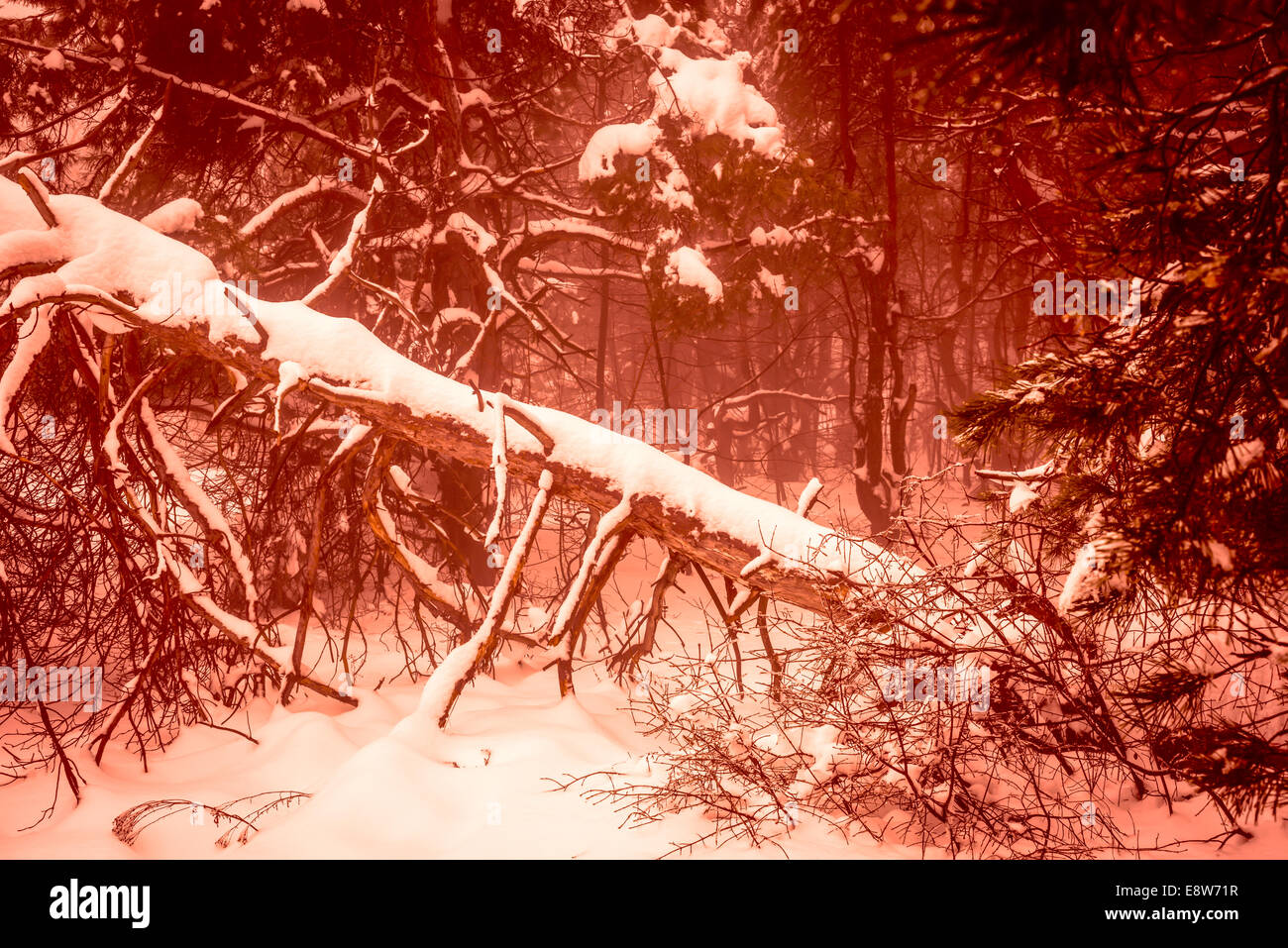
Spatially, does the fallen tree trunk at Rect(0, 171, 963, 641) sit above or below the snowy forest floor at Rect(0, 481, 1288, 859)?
above

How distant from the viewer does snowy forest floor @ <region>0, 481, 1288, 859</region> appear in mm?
3756

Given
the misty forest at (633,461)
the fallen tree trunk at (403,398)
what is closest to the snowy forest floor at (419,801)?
the misty forest at (633,461)

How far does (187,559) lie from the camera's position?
549 centimetres

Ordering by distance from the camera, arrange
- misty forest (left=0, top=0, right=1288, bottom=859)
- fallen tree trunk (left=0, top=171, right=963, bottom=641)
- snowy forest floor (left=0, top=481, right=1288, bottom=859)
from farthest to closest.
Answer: fallen tree trunk (left=0, top=171, right=963, bottom=641)
snowy forest floor (left=0, top=481, right=1288, bottom=859)
misty forest (left=0, top=0, right=1288, bottom=859)

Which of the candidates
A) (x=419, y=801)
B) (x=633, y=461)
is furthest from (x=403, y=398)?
(x=419, y=801)

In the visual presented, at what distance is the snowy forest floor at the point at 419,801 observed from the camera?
376 centimetres

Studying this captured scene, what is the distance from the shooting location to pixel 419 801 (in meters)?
3.96

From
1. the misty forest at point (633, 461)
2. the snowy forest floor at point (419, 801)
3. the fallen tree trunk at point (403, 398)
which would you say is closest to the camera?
the misty forest at point (633, 461)

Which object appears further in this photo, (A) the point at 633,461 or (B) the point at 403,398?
(A) the point at 633,461

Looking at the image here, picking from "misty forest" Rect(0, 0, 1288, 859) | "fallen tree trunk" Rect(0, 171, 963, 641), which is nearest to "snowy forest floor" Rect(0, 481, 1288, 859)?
"misty forest" Rect(0, 0, 1288, 859)

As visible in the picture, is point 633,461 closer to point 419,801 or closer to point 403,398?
point 403,398

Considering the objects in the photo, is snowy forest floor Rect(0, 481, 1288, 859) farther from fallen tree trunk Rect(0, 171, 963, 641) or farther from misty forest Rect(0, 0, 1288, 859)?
fallen tree trunk Rect(0, 171, 963, 641)

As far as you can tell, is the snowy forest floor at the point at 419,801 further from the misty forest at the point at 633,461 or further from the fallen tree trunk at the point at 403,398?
the fallen tree trunk at the point at 403,398
